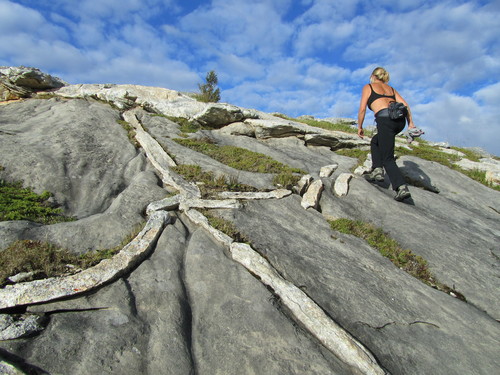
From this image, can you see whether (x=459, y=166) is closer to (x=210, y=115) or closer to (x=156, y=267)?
(x=210, y=115)

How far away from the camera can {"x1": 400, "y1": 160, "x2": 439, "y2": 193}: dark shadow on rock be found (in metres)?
15.3

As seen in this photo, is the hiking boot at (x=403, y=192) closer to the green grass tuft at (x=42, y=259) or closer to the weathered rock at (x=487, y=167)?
the green grass tuft at (x=42, y=259)

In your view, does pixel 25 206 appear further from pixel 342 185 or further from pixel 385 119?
pixel 385 119

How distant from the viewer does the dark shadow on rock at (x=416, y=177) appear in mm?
15298

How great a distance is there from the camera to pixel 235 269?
6.36 m

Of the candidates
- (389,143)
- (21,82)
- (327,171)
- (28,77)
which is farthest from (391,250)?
(21,82)

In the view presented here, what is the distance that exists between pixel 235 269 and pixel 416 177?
13.9 meters

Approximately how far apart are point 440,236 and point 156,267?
29.4 feet

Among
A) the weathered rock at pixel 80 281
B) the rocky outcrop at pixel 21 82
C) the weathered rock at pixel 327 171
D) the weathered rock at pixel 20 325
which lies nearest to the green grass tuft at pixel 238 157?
the weathered rock at pixel 327 171

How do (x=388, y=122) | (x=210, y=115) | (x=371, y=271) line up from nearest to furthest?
(x=371, y=271) < (x=388, y=122) < (x=210, y=115)

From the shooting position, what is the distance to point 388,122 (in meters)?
10.5

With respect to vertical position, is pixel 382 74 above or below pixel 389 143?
above

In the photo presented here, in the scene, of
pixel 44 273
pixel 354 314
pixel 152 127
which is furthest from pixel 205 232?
pixel 152 127

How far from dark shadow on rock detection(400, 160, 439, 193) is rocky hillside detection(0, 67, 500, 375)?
0.47m
